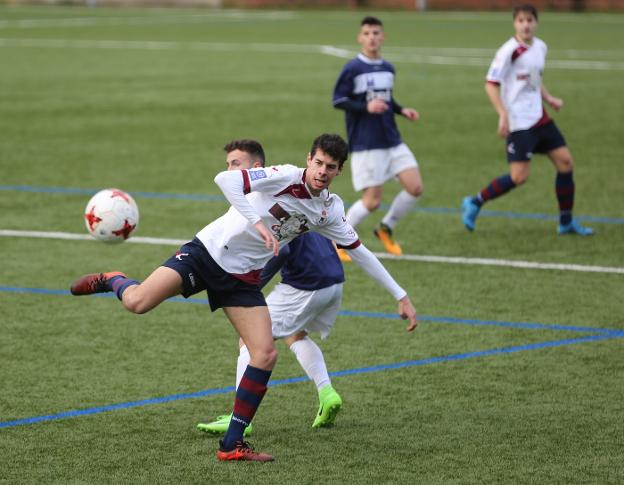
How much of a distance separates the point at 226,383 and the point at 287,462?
154cm

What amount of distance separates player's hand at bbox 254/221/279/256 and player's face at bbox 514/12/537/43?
662 centimetres

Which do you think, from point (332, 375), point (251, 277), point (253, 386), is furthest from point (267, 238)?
point (332, 375)

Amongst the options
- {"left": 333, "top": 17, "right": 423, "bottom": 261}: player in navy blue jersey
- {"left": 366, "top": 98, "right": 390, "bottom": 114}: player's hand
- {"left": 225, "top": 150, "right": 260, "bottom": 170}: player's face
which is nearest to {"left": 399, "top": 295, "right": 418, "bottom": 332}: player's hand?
{"left": 225, "top": 150, "right": 260, "bottom": 170}: player's face

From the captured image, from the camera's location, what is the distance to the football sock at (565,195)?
12.5 meters

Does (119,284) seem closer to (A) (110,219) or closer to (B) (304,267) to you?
(B) (304,267)

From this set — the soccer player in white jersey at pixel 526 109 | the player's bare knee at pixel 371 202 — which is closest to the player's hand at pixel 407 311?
the player's bare knee at pixel 371 202

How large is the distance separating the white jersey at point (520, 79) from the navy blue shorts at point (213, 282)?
247 inches

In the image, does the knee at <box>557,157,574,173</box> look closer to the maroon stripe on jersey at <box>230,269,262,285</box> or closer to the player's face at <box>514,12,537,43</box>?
the player's face at <box>514,12,537,43</box>

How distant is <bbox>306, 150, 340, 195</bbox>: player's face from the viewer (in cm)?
674

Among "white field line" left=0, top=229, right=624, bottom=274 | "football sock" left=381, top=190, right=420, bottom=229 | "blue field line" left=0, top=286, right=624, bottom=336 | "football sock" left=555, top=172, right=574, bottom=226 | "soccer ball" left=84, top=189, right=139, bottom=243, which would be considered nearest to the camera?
"soccer ball" left=84, top=189, right=139, bottom=243

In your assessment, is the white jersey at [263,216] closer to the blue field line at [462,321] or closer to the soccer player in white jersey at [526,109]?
the blue field line at [462,321]

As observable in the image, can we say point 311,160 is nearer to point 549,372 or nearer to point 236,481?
point 236,481

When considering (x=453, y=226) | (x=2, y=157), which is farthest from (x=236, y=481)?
(x=2, y=157)

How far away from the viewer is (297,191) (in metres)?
6.85
